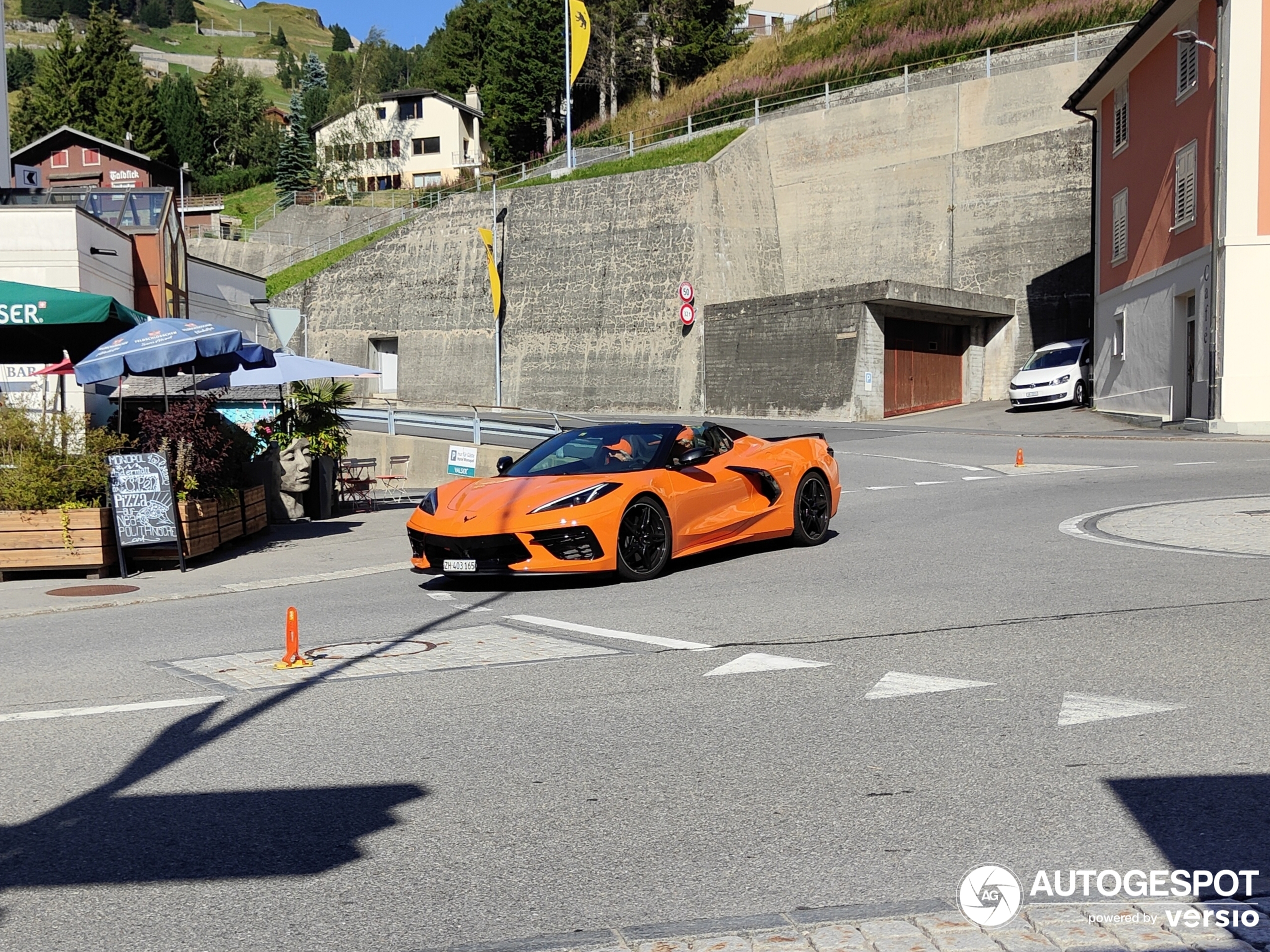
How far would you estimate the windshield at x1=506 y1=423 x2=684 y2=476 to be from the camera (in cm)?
1145

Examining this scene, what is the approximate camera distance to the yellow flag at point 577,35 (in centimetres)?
5594

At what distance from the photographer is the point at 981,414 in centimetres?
3675

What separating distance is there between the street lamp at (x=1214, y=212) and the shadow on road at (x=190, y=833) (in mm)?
25468

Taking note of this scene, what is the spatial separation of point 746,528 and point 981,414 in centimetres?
2640

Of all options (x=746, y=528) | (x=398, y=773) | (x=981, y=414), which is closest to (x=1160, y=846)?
(x=398, y=773)

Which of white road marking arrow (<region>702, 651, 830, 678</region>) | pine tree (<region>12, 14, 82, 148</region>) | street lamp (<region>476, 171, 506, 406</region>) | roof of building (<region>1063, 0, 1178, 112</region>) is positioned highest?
pine tree (<region>12, 14, 82, 148</region>)

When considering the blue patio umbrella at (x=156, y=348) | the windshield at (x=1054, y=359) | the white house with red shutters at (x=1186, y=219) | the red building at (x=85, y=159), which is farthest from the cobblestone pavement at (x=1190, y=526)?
the red building at (x=85, y=159)

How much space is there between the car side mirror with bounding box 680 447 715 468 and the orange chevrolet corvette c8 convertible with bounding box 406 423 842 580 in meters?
0.01

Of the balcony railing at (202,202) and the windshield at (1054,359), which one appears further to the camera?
the balcony railing at (202,202)

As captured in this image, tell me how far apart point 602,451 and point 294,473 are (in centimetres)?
801

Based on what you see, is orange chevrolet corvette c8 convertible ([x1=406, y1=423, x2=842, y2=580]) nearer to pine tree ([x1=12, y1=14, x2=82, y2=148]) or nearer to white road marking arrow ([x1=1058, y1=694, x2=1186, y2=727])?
white road marking arrow ([x1=1058, y1=694, x2=1186, y2=727])

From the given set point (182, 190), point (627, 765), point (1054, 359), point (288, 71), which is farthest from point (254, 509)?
point (288, 71)

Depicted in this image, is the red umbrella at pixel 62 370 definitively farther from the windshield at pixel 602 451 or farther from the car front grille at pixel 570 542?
the car front grille at pixel 570 542

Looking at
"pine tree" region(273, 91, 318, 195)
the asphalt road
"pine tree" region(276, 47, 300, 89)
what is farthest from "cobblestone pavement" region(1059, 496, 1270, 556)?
"pine tree" region(276, 47, 300, 89)
